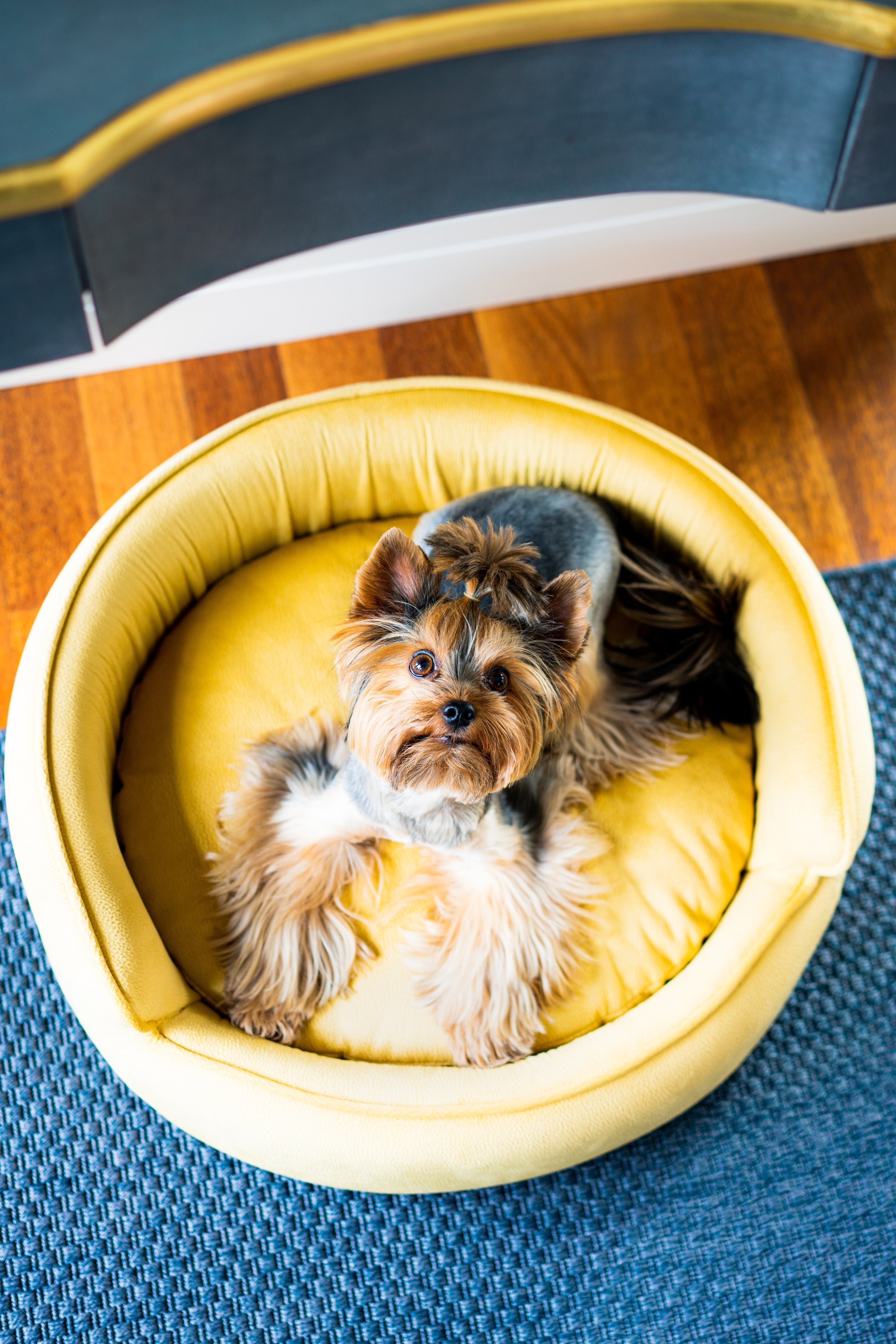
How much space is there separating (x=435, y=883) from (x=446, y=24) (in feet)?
4.20

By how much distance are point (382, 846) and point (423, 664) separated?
0.66 m

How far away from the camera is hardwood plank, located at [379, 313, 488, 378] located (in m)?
2.50

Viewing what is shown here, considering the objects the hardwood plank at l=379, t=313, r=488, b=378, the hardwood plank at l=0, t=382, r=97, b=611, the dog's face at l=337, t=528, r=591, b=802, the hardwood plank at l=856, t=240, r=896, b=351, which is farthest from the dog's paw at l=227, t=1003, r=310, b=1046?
the hardwood plank at l=856, t=240, r=896, b=351

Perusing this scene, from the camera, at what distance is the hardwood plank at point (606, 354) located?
2521 millimetres

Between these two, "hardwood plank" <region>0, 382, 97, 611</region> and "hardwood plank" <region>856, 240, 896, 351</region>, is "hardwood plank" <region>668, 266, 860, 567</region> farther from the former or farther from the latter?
"hardwood plank" <region>0, 382, 97, 611</region>

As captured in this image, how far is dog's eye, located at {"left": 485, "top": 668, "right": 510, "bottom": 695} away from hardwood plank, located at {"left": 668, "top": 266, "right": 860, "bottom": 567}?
1331 millimetres

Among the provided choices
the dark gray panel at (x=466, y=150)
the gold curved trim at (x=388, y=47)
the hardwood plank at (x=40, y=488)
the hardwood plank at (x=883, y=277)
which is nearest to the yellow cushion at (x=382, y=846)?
the hardwood plank at (x=40, y=488)

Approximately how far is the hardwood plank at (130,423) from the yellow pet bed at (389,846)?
47 cm

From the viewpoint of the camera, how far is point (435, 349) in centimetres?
252

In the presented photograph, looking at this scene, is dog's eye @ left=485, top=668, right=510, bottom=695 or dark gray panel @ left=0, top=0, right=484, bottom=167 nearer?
dark gray panel @ left=0, top=0, right=484, bottom=167

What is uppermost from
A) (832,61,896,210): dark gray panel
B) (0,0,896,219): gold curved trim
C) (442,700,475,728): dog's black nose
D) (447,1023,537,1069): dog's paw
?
(0,0,896,219): gold curved trim

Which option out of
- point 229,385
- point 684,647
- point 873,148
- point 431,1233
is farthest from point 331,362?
point 431,1233

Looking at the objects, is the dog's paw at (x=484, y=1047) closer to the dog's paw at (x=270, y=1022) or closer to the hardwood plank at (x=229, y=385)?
the dog's paw at (x=270, y=1022)

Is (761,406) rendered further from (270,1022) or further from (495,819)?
(270,1022)
